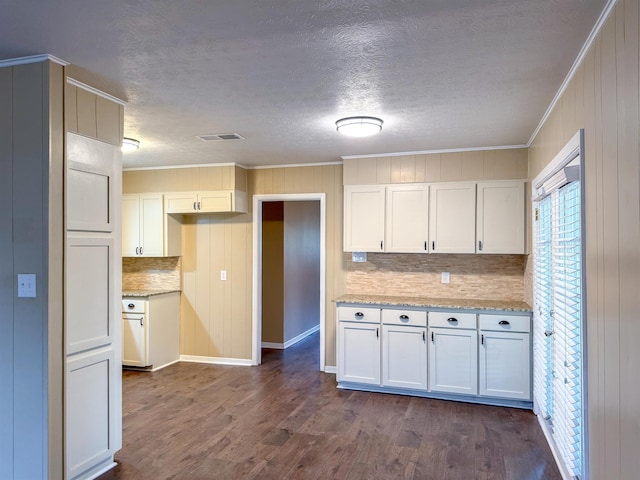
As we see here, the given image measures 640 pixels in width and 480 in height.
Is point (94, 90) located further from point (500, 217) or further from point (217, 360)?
point (217, 360)

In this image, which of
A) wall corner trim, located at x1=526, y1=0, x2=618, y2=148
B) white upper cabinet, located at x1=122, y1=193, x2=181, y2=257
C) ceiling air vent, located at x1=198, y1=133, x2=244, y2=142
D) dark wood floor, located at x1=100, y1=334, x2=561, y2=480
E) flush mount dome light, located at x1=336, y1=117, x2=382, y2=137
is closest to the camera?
wall corner trim, located at x1=526, y1=0, x2=618, y2=148

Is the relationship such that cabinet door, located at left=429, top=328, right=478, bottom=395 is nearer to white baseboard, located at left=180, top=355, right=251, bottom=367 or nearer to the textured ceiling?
the textured ceiling

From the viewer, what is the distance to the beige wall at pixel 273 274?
6.33m

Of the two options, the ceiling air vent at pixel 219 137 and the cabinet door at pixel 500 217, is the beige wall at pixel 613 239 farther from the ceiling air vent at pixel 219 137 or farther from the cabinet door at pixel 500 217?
the ceiling air vent at pixel 219 137

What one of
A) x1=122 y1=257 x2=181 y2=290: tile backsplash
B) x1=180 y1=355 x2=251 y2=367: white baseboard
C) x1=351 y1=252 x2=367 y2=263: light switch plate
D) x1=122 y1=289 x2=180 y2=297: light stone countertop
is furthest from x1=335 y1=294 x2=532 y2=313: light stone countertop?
x1=122 y1=257 x2=181 y2=290: tile backsplash

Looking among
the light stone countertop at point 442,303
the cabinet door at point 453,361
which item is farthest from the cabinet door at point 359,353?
the cabinet door at point 453,361

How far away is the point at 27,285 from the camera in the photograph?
2.33m

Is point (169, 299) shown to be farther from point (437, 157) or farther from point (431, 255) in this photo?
point (437, 157)

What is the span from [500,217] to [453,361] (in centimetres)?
140

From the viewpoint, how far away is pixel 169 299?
5.42 meters

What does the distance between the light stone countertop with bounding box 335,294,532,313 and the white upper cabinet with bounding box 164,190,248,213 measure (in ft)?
5.47

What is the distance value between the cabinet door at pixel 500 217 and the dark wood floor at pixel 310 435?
147 centimetres

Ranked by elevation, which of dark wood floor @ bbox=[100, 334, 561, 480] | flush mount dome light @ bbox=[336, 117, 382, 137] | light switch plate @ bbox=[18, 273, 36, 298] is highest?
flush mount dome light @ bbox=[336, 117, 382, 137]

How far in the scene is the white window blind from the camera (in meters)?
2.41
